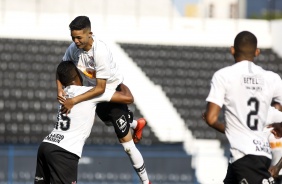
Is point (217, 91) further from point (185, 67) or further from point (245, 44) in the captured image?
point (185, 67)

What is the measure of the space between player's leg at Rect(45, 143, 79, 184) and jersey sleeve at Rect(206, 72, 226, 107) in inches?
72.4

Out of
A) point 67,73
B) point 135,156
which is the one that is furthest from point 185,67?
point 67,73

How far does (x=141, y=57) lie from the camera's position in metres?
18.3

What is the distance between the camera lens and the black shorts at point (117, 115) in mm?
8102

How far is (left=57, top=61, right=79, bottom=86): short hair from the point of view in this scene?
301 inches

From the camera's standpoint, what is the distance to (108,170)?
41.3 ft

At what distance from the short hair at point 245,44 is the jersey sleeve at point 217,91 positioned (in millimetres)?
283

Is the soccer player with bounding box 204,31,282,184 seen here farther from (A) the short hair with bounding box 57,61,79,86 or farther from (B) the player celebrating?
(A) the short hair with bounding box 57,61,79,86

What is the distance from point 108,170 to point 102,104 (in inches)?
179

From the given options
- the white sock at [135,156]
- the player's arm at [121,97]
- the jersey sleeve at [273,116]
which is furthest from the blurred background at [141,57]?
the jersey sleeve at [273,116]

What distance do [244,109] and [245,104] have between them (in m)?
0.04

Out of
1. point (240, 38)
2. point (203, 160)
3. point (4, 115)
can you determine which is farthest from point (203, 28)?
point (240, 38)

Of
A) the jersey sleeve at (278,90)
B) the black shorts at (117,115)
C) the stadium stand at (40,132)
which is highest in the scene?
the jersey sleeve at (278,90)

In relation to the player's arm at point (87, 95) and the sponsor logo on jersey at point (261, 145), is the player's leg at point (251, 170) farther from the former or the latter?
the player's arm at point (87, 95)
